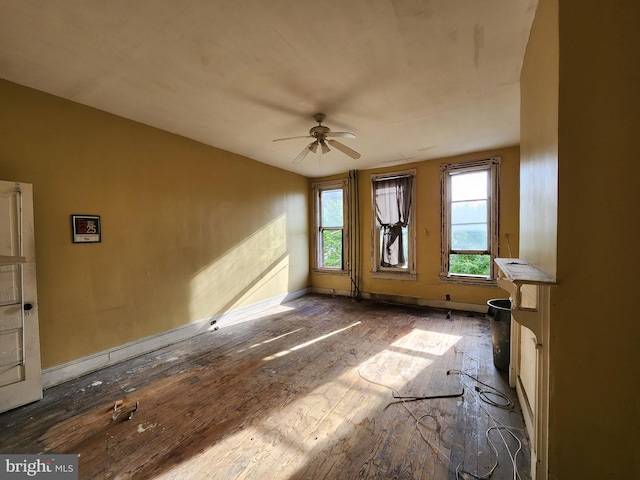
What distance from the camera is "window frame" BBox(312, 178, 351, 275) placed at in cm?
593

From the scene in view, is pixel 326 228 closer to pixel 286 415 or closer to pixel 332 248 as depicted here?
pixel 332 248

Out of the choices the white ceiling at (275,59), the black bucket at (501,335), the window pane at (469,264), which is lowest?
the black bucket at (501,335)

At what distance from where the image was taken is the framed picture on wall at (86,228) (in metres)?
2.68

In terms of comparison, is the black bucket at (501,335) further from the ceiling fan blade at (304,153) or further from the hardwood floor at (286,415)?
the ceiling fan blade at (304,153)

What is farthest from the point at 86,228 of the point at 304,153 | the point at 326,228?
the point at 326,228

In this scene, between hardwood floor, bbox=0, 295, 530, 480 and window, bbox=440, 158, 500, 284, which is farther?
window, bbox=440, 158, 500, 284

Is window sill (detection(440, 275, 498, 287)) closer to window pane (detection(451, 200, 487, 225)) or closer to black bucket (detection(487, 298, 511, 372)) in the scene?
window pane (detection(451, 200, 487, 225))

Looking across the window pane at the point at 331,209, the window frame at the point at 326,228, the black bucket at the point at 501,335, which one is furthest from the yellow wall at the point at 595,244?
the window pane at the point at 331,209

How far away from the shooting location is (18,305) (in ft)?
7.38

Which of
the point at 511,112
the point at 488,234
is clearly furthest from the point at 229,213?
the point at 488,234

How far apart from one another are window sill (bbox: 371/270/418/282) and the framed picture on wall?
15.1 ft

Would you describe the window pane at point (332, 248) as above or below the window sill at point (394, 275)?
above

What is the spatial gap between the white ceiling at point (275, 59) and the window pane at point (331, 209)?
9.20 ft

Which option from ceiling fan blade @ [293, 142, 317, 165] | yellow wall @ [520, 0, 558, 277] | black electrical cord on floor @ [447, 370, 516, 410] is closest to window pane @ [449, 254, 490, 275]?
black electrical cord on floor @ [447, 370, 516, 410]
